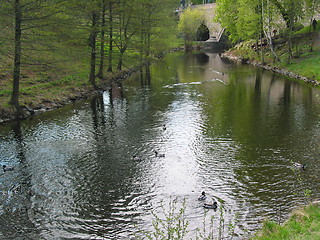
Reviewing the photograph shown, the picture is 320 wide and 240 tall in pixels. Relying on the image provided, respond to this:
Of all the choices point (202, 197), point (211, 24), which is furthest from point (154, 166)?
point (211, 24)

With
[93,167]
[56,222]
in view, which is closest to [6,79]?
[93,167]

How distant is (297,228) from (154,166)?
A: 8202mm

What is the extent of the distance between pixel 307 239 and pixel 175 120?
16.6m

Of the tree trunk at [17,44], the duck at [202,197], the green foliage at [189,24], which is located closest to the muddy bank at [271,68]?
the green foliage at [189,24]

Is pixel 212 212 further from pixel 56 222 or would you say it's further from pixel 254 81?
pixel 254 81

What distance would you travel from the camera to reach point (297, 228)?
10562 millimetres

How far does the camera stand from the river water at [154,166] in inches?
492

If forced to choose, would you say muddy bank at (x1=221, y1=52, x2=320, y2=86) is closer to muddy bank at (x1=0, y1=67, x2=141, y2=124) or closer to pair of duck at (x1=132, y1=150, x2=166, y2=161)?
muddy bank at (x1=0, y1=67, x2=141, y2=124)

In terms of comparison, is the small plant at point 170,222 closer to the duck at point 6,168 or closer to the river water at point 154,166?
the river water at point 154,166

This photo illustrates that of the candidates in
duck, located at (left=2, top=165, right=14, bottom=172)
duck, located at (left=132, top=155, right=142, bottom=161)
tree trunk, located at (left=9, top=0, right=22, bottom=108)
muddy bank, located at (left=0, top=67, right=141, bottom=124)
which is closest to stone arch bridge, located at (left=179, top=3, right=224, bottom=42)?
muddy bank, located at (left=0, top=67, right=141, bottom=124)

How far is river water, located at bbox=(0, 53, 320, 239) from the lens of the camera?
12.5m

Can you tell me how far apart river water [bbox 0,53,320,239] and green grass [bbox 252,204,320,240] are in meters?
0.78

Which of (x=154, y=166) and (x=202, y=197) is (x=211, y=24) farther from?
(x=202, y=197)

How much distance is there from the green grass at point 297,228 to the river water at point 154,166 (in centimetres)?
78
